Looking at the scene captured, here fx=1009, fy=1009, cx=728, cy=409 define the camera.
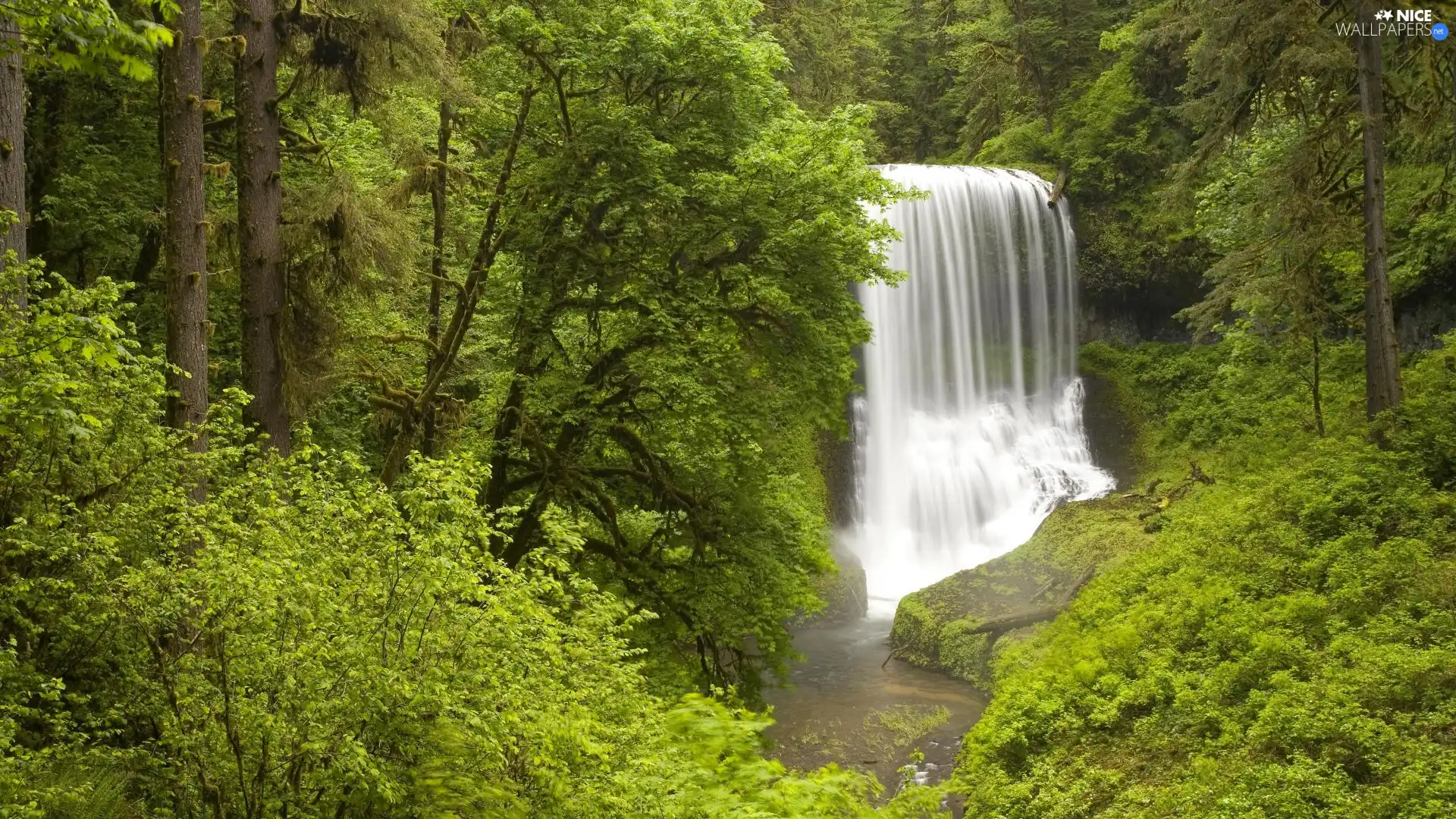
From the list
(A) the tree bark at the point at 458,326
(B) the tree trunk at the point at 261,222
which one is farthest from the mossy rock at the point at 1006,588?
(B) the tree trunk at the point at 261,222

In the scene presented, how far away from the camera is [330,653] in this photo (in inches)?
169

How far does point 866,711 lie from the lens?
15.7 metres

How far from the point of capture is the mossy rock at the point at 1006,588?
1722 cm

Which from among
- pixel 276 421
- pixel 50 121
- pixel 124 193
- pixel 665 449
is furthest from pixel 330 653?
pixel 50 121

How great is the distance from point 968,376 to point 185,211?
79.2 feet

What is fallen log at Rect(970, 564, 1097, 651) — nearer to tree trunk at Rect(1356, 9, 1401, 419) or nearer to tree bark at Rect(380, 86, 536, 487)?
Answer: tree trunk at Rect(1356, 9, 1401, 419)

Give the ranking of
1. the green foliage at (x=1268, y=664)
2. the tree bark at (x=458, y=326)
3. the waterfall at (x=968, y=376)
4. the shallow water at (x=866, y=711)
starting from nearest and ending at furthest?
1. the green foliage at (x=1268, y=664)
2. the tree bark at (x=458, y=326)
3. the shallow water at (x=866, y=711)
4. the waterfall at (x=968, y=376)

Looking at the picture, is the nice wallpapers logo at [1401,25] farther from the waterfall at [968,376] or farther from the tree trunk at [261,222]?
the waterfall at [968,376]

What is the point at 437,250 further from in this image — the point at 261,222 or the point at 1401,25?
the point at 1401,25

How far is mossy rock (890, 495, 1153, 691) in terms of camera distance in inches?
678

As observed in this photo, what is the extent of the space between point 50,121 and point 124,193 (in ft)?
3.68

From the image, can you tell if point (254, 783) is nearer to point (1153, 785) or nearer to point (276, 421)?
point (276, 421)

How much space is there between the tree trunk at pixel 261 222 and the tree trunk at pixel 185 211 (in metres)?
0.62

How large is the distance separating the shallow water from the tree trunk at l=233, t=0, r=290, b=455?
21.2 feet
